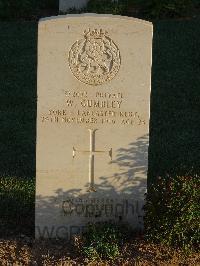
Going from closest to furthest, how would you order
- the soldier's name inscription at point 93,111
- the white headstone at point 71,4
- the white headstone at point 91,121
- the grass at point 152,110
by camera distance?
A: the white headstone at point 91,121
the soldier's name inscription at point 93,111
the grass at point 152,110
the white headstone at point 71,4

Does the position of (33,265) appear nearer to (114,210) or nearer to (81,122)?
(114,210)

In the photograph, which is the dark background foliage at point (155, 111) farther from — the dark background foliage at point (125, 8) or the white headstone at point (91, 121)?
the white headstone at point (91, 121)

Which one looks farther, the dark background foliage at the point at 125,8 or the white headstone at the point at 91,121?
the dark background foliage at the point at 125,8

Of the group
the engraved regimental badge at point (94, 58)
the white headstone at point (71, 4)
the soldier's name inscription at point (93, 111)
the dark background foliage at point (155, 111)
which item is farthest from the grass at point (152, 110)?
the engraved regimental badge at point (94, 58)

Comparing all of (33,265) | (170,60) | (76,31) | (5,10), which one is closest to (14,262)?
(33,265)

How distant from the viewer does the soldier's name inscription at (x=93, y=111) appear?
206 inches

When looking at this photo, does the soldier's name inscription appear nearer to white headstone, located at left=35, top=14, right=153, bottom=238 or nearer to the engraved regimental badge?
white headstone, located at left=35, top=14, right=153, bottom=238

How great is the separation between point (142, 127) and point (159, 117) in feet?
12.0

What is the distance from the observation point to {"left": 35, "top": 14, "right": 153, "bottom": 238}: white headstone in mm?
5113

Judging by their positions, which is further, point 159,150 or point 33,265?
point 159,150

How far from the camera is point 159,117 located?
895cm

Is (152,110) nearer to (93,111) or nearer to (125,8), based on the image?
(93,111)

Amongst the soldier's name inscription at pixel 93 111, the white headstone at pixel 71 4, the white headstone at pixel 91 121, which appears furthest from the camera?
the white headstone at pixel 71 4

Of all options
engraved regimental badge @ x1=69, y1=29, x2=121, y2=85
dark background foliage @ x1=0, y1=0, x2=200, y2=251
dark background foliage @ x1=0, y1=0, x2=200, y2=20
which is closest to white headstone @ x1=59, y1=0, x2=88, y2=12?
dark background foliage @ x1=0, y1=0, x2=200, y2=20
